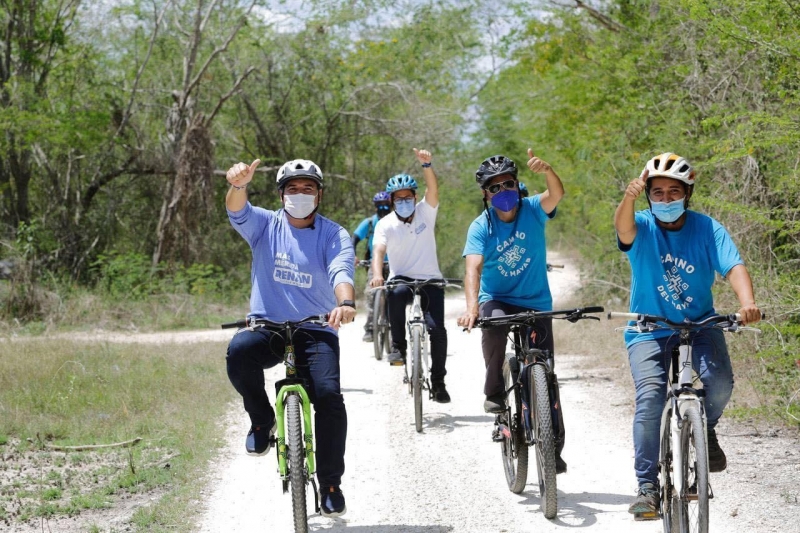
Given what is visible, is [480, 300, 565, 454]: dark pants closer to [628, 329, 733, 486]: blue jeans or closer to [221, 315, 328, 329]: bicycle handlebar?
[628, 329, 733, 486]: blue jeans

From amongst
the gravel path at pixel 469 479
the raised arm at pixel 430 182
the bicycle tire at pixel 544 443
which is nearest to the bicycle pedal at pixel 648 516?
the gravel path at pixel 469 479

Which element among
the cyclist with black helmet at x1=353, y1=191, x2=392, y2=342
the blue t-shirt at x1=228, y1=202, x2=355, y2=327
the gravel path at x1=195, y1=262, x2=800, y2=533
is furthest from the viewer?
the cyclist with black helmet at x1=353, y1=191, x2=392, y2=342

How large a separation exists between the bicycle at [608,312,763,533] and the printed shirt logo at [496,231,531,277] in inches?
73.4

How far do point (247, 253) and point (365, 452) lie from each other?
19.3 metres

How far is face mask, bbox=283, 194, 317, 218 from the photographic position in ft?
20.4

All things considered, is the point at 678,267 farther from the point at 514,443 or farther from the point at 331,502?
the point at 331,502

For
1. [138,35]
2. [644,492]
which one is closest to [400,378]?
[644,492]

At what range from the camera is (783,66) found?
8.78m

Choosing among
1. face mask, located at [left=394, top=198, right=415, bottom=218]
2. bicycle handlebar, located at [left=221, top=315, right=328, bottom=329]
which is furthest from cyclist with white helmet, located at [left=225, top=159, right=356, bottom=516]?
face mask, located at [left=394, top=198, right=415, bottom=218]

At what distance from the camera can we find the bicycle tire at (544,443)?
6.17 m

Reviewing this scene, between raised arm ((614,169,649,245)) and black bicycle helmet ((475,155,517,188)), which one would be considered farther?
black bicycle helmet ((475,155,517,188))

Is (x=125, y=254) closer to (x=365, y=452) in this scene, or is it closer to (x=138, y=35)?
(x=138, y=35)

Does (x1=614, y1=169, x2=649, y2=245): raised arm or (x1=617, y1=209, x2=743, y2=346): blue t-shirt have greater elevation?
(x1=614, y1=169, x2=649, y2=245): raised arm

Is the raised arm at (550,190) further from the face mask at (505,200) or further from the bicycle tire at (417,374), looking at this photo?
the bicycle tire at (417,374)
